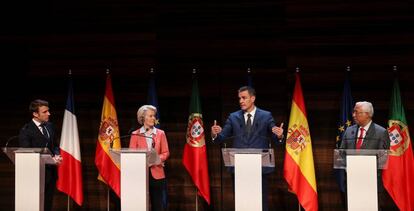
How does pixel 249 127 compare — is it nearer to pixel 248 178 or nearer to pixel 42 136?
pixel 248 178

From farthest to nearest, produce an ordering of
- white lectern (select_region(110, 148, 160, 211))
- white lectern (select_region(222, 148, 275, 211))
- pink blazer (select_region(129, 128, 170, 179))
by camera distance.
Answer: pink blazer (select_region(129, 128, 170, 179)) < white lectern (select_region(110, 148, 160, 211)) < white lectern (select_region(222, 148, 275, 211))

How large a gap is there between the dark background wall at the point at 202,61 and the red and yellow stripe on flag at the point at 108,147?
0.41m

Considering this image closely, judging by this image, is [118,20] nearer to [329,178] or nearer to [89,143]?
[89,143]

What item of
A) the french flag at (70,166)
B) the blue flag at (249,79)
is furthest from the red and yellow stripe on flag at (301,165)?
the french flag at (70,166)

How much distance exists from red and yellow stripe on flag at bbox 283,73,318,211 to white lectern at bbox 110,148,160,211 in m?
2.13

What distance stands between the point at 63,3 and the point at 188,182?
2685 millimetres

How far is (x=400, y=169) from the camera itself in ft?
19.3

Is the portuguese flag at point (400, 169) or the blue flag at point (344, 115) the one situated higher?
the blue flag at point (344, 115)

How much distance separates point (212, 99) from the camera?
671 centimetres

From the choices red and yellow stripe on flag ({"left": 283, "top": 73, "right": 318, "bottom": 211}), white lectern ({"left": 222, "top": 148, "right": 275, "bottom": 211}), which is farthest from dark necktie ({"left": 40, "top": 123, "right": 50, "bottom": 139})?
red and yellow stripe on flag ({"left": 283, "top": 73, "right": 318, "bottom": 211})

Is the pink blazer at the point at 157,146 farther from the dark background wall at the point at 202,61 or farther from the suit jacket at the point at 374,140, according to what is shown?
the suit jacket at the point at 374,140

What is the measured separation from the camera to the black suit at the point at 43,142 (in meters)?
5.46

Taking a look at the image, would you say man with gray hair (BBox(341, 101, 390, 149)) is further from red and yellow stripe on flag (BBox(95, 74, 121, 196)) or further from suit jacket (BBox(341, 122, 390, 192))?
red and yellow stripe on flag (BBox(95, 74, 121, 196))

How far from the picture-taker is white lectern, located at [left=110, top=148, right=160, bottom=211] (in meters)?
4.43
